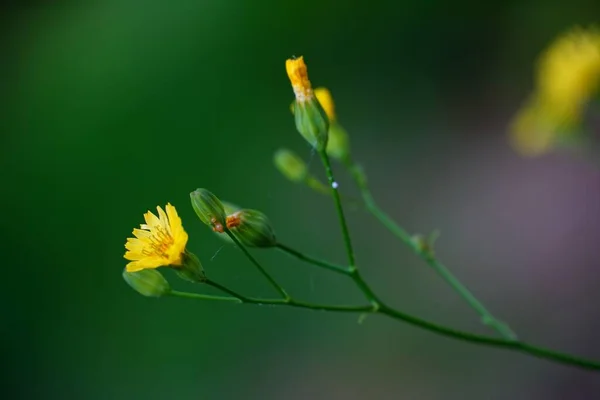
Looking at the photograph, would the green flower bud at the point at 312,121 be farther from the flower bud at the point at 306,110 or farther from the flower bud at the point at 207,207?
the flower bud at the point at 207,207

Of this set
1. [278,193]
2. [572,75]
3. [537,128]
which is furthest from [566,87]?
[278,193]

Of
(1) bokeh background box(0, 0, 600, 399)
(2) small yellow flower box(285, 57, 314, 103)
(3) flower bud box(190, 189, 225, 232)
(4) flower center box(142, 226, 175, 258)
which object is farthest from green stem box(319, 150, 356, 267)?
(1) bokeh background box(0, 0, 600, 399)

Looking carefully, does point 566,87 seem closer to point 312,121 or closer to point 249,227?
point 312,121

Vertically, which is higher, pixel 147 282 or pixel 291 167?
pixel 291 167

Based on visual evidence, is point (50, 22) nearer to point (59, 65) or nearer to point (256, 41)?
point (59, 65)

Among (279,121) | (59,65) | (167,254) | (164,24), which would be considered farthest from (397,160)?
(167,254)

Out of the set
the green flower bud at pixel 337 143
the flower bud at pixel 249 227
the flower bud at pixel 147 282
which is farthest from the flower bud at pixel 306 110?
the flower bud at pixel 147 282

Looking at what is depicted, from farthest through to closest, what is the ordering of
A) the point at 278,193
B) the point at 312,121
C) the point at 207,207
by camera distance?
the point at 278,193, the point at 312,121, the point at 207,207
